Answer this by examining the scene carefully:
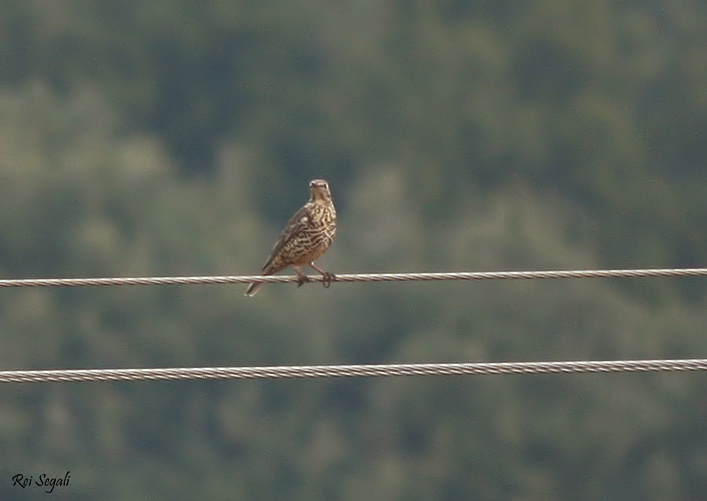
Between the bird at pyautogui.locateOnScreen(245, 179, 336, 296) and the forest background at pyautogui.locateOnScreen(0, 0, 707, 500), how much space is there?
20876 millimetres

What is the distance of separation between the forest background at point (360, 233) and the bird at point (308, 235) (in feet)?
68.5

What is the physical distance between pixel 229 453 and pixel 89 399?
276 cm

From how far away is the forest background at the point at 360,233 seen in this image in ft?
127

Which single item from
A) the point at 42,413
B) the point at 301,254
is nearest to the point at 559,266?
the point at 42,413

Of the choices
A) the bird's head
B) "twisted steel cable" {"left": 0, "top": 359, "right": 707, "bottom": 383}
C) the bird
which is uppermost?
the bird's head

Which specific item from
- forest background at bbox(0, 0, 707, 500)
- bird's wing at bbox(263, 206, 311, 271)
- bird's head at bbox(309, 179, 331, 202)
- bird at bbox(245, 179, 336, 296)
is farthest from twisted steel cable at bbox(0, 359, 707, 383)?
forest background at bbox(0, 0, 707, 500)

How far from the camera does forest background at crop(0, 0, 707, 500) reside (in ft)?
127

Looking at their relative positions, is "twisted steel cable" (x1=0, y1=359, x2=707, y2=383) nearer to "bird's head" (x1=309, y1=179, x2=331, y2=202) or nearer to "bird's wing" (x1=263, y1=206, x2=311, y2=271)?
"bird's wing" (x1=263, y1=206, x2=311, y2=271)

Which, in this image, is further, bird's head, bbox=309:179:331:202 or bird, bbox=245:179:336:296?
bird's head, bbox=309:179:331:202

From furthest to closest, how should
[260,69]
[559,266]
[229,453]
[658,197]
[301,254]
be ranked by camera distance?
1. [260,69]
2. [658,197]
3. [559,266]
4. [229,453]
5. [301,254]

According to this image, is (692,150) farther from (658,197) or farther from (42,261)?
(42,261)

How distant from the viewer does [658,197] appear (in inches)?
2039

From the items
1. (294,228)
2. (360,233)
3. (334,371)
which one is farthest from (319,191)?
(360,233)

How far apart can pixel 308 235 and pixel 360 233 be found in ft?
108
